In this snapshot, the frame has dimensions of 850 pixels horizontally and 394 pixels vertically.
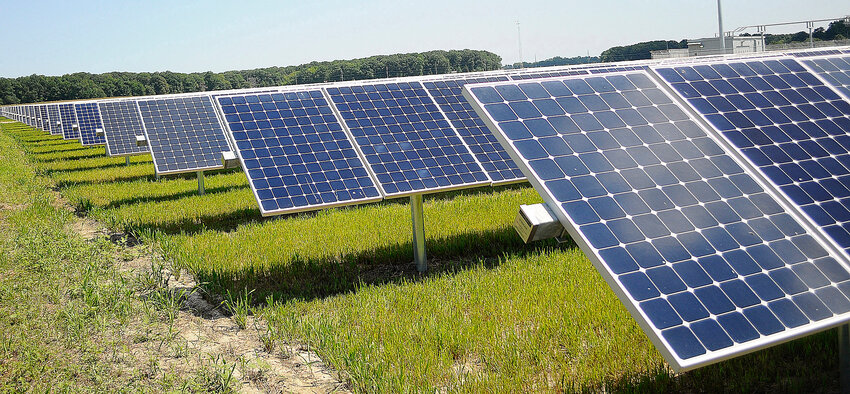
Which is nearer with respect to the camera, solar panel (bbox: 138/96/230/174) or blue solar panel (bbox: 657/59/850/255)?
blue solar panel (bbox: 657/59/850/255)

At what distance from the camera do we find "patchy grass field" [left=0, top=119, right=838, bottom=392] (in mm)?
6094

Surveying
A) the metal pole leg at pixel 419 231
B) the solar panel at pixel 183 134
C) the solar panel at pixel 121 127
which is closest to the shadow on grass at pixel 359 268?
the metal pole leg at pixel 419 231

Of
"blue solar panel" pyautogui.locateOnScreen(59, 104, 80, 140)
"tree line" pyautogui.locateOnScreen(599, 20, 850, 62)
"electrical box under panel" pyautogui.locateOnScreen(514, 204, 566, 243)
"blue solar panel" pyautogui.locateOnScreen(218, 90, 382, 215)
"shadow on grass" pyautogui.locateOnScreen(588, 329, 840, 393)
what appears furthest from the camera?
"tree line" pyautogui.locateOnScreen(599, 20, 850, 62)

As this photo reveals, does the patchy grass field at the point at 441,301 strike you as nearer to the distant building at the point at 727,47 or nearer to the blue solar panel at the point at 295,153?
the blue solar panel at the point at 295,153

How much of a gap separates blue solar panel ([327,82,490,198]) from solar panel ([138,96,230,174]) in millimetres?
6882

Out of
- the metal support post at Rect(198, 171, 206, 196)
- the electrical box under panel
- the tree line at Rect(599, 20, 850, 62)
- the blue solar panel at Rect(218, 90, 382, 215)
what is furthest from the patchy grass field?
the tree line at Rect(599, 20, 850, 62)

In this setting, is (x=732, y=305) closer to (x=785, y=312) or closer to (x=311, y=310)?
(x=785, y=312)

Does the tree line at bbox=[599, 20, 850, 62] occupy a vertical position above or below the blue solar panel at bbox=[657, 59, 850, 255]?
above

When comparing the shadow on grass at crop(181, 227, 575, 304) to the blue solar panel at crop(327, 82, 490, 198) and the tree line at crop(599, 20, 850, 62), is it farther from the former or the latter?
the tree line at crop(599, 20, 850, 62)

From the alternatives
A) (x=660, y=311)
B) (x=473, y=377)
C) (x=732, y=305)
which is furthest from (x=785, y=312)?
(x=473, y=377)

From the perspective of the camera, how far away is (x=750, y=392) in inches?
228

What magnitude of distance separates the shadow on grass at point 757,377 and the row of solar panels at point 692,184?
1.45 meters

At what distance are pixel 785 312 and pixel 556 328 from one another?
121 inches

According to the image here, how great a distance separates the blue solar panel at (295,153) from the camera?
32.8ft
